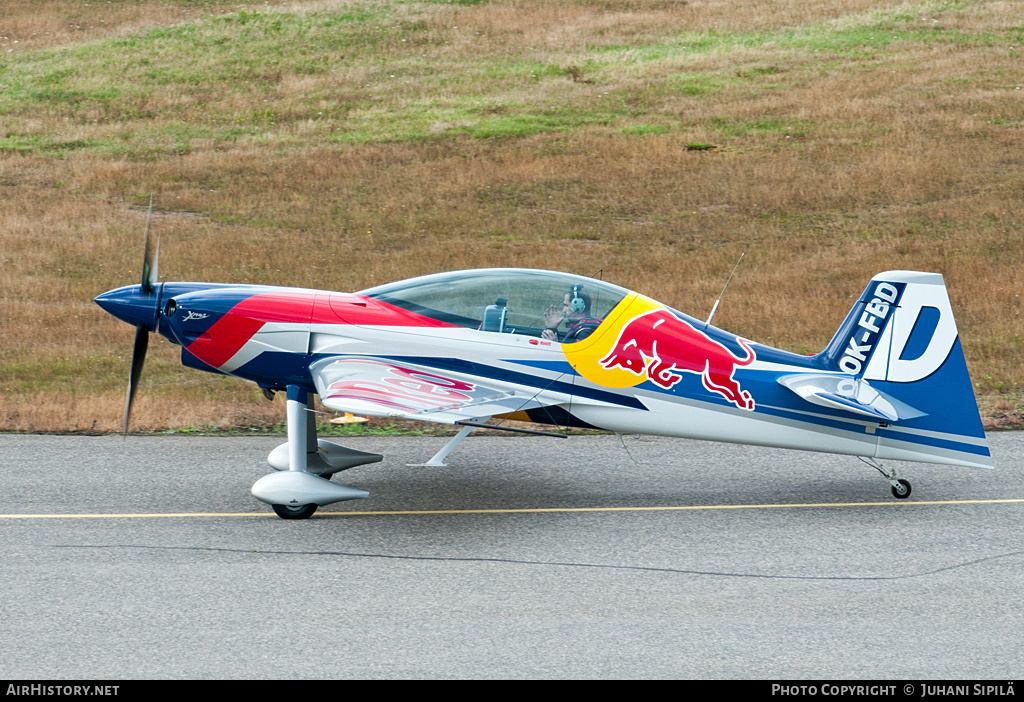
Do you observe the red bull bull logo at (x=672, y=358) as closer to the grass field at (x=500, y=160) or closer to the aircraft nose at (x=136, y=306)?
the aircraft nose at (x=136, y=306)

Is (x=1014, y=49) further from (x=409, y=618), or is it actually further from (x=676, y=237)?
(x=409, y=618)

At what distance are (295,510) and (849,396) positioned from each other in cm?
500

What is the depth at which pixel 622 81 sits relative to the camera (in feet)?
118

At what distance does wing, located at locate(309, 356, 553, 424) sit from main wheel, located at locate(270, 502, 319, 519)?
0.97 metres

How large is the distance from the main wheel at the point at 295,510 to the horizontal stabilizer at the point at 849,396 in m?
4.29

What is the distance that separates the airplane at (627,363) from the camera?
29.0ft

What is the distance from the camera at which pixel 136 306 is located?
9.34 meters

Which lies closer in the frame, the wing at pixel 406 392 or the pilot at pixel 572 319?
the wing at pixel 406 392

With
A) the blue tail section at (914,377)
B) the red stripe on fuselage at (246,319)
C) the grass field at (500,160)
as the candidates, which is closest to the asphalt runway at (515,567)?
the blue tail section at (914,377)

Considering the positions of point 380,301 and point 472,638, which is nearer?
point 472,638

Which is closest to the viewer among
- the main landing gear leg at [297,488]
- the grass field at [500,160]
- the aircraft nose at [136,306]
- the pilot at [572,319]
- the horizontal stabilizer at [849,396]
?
the main landing gear leg at [297,488]

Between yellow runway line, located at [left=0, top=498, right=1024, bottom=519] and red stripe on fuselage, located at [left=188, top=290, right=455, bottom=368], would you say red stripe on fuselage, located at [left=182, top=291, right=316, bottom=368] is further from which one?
yellow runway line, located at [left=0, top=498, right=1024, bottom=519]
